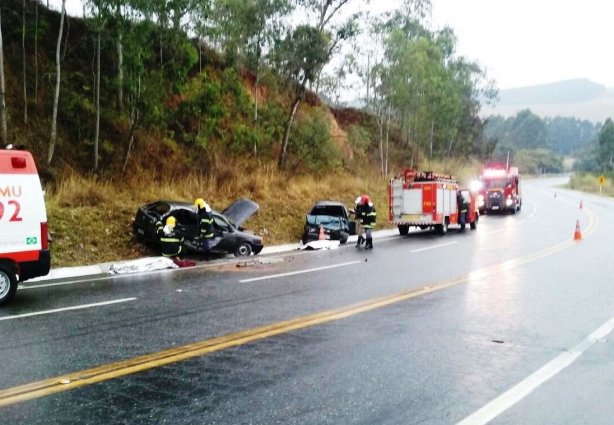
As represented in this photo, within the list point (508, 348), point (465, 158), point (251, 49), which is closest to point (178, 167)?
point (251, 49)

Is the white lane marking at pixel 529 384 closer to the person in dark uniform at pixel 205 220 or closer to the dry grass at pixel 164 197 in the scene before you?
the person in dark uniform at pixel 205 220

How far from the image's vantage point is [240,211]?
61.0 ft

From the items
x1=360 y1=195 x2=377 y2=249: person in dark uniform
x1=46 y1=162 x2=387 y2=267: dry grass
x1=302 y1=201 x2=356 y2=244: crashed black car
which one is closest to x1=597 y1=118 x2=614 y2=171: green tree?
x1=46 y1=162 x2=387 y2=267: dry grass

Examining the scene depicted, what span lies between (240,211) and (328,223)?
10.5 feet

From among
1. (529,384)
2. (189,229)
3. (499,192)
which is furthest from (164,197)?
(499,192)

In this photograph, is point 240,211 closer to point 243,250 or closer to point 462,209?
point 243,250

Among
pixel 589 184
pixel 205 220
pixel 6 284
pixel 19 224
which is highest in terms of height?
pixel 19 224

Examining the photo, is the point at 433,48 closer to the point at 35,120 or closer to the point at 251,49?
the point at 251,49

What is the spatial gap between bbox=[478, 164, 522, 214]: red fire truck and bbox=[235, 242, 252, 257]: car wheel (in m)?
24.7

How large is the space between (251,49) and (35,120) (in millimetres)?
11062

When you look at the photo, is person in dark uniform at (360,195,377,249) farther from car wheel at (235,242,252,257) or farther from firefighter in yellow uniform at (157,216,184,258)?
firefighter in yellow uniform at (157,216,184,258)

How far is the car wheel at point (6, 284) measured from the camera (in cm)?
881

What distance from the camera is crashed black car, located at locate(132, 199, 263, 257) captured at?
15453 mm

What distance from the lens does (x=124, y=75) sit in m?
21.7
